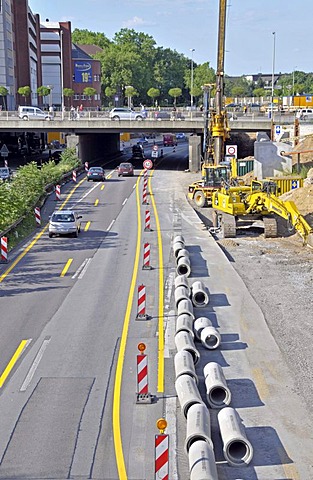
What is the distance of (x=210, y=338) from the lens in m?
17.5

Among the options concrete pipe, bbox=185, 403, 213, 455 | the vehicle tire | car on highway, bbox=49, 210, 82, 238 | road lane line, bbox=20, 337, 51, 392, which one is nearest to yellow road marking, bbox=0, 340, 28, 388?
road lane line, bbox=20, 337, 51, 392

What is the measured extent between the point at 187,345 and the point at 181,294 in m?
4.25

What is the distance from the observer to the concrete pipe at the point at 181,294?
1978cm

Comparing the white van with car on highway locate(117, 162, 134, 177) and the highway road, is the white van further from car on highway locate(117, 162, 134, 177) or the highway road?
the highway road

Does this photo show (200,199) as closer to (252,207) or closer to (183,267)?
(252,207)

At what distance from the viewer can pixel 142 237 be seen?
33.0m

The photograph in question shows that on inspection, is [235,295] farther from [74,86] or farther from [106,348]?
[74,86]

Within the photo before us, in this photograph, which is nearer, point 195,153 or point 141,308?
point 141,308

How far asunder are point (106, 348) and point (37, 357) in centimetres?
181

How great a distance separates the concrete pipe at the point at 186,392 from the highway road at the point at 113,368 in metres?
0.44

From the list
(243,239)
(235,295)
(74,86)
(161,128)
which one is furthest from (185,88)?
(235,295)

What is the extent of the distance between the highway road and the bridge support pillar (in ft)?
122

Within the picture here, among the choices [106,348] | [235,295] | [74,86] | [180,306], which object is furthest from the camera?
[74,86]

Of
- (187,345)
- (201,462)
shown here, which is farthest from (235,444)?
(187,345)
